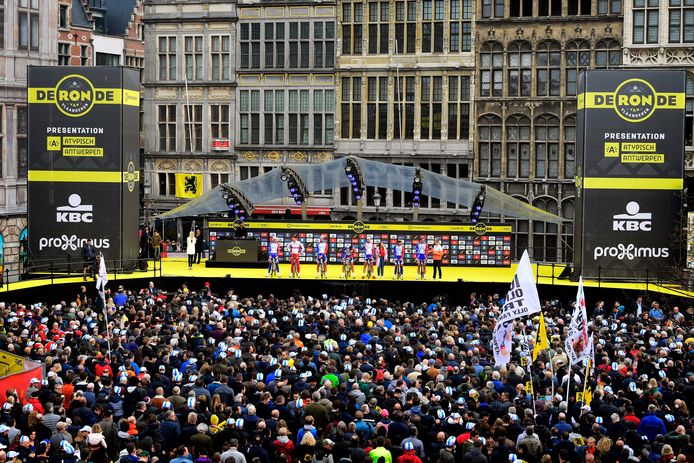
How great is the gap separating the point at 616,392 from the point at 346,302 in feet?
45.0

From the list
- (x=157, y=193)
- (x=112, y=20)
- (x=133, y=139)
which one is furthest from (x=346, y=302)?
(x=112, y=20)

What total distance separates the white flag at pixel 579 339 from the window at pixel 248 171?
135ft

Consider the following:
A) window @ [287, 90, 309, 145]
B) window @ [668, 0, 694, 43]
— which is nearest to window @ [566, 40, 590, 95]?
window @ [668, 0, 694, 43]

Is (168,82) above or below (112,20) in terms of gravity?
below

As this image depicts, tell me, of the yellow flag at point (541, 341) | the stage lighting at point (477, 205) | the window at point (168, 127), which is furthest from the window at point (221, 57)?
the yellow flag at point (541, 341)

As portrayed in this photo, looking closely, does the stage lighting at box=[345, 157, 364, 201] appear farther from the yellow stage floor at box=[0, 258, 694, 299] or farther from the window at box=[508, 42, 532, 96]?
the window at box=[508, 42, 532, 96]

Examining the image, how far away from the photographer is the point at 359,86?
207ft

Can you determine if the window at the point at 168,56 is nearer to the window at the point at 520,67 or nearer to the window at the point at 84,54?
the window at the point at 84,54

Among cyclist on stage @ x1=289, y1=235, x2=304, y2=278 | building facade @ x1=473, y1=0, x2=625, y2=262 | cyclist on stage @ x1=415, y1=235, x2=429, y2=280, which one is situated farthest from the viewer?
building facade @ x1=473, y1=0, x2=625, y2=262

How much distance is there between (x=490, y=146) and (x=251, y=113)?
12.8 meters

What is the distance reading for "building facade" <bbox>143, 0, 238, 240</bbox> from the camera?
6481 cm

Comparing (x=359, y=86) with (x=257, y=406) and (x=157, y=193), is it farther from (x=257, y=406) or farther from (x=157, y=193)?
(x=257, y=406)

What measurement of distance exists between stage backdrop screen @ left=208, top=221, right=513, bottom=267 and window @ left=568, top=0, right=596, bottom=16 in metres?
14.3

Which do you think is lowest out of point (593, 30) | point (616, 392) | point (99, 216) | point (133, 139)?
point (616, 392)
